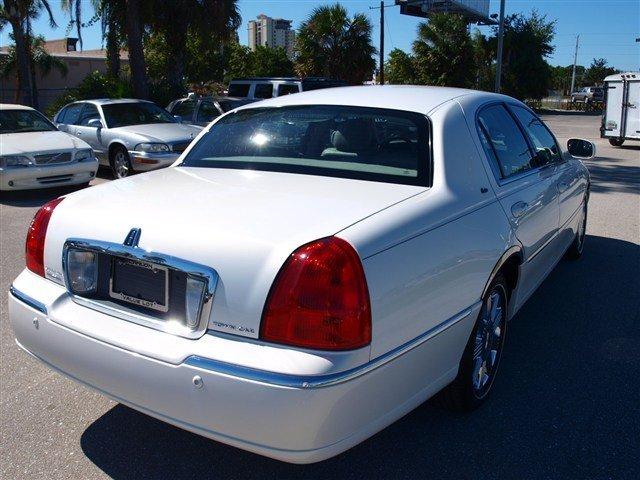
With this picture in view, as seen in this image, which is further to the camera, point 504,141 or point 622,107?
point 622,107

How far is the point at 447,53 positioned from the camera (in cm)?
3738

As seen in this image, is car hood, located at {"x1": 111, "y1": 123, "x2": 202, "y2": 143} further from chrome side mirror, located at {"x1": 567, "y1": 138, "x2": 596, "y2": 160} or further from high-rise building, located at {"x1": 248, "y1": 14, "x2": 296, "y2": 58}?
high-rise building, located at {"x1": 248, "y1": 14, "x2": 296, "y2": 58}

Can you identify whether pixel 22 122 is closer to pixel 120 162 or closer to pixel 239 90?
pixel 120 162

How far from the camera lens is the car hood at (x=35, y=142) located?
371 inches

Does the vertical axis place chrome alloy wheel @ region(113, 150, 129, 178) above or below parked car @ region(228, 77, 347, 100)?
below

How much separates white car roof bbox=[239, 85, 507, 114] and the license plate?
5.53ft

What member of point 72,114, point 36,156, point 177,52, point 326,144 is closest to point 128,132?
point 36,156

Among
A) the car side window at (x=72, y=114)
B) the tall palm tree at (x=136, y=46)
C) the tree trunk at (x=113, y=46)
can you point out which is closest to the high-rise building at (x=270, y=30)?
the tree trunk at (x=113, y=46)

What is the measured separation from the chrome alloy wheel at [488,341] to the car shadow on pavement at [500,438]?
0.14m

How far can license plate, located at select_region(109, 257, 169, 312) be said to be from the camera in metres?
2.51

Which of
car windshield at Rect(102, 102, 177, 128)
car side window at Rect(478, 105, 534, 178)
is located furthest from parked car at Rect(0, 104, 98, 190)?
car side window at Rect(478, 105, 534, 178)

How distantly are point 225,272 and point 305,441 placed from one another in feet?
2.14

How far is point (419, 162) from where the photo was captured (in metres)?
3.15

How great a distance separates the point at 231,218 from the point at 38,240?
1066mm
